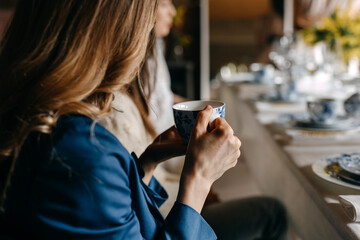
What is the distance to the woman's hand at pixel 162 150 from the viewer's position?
810 mm

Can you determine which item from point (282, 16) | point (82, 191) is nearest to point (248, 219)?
point (82, 191)

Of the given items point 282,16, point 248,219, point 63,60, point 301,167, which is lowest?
point 248,219

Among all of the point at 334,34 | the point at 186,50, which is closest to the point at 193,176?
the point at 334,34

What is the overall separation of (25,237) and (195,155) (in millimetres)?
290

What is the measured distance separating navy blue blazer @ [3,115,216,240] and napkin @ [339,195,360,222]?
0.35 metres

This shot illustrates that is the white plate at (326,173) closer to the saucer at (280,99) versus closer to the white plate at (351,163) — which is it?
the white plate at (351,163)

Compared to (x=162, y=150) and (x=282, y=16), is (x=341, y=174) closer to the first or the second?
(x=162, y=150)

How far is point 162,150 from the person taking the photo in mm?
821

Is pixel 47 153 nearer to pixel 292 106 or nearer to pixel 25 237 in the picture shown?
pixel 25 237

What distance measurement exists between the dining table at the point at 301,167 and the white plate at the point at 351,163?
0.03 meters

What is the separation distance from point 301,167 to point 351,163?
0.46 ft

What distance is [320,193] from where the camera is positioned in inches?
28.4

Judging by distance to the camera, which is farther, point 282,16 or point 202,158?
point 282,16

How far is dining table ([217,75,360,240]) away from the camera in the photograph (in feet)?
2.26
